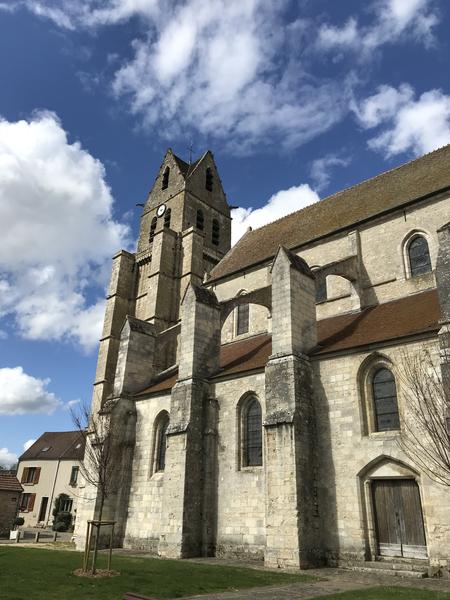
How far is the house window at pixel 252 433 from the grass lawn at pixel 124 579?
10.5 ft

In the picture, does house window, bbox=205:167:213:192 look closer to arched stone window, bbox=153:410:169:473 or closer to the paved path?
arched stone window, bbox=153:410:169:473

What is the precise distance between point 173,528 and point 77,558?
8.68ft

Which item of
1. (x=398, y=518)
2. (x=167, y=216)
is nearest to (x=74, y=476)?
(x=167, y=216)

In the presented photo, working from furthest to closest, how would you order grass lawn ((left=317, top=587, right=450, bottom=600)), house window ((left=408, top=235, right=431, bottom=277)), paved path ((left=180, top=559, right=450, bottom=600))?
house window ((left=408, top=235, right=431, bottom=277)), paved path ((left=180, top=559, right=450, bottom=600)), grass lawn ((left=317, top=587, right=450, bottom=600))

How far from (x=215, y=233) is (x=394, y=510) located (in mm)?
25338

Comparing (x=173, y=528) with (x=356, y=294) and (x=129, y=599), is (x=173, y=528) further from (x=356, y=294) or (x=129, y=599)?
(x=356, y=294)

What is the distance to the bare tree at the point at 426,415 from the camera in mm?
9562

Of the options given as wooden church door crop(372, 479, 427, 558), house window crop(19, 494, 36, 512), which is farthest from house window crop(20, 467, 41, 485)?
wooden church door crop(372, 479, 427, 558)

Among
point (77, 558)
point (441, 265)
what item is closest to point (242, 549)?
point (77, 558)

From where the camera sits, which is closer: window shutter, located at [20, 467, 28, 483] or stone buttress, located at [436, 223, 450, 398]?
stone buttress, located at [436, 223, 450, 398]

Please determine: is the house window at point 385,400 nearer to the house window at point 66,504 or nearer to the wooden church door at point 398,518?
the wooden church door at point 398,518

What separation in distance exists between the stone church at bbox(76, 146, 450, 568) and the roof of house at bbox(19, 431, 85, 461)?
20.1 m

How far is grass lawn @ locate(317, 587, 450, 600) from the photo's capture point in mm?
7348

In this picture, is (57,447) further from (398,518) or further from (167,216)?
(398,518)
